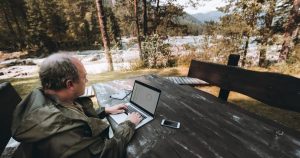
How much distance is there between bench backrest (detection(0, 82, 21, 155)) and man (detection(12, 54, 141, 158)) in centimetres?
57

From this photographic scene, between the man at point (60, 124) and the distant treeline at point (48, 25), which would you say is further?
the distant treeline at point (48, 25)

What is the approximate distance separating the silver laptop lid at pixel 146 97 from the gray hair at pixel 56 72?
86 centimetres

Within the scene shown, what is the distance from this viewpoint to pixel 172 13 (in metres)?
16.2

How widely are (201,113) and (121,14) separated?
15487 mm

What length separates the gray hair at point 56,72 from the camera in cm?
148

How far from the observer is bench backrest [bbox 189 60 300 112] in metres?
2.02

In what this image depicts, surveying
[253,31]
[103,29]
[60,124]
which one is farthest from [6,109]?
[253,31]

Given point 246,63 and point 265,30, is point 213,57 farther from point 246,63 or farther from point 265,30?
point 265,30

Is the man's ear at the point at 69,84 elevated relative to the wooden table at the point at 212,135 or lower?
elevated

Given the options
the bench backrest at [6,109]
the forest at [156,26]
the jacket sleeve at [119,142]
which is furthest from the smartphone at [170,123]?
the forest at [156,26]

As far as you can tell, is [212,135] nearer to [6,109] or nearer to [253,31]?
[6,109]

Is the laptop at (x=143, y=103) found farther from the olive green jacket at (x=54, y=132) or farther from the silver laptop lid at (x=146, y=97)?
the olive green jacket at (x=54, y=132)

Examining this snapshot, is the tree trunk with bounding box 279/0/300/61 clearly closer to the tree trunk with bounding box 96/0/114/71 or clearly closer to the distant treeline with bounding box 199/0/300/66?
the distant treeline with bounding box 199/0/300/66

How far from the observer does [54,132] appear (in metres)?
1.22
